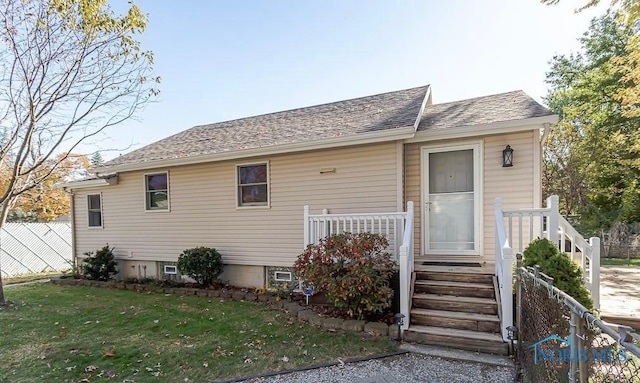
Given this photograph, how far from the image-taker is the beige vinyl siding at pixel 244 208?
6.64 metres

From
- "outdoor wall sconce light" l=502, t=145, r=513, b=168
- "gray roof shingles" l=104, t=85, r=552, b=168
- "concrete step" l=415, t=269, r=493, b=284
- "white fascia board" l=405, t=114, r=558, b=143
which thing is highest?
"gray roof shingles" l=104, t=85, r=552, b=168

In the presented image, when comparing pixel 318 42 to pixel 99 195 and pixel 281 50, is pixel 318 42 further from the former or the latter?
pixel 99 195

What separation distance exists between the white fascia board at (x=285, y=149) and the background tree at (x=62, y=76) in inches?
55.7

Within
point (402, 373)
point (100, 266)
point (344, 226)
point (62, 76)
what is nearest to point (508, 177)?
point (344, 226)

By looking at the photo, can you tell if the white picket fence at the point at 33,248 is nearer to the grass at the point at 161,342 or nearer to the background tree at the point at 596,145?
the grass at the point at 161,342

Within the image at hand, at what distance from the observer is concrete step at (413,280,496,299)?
16.1ft

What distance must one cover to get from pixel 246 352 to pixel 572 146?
20037mm

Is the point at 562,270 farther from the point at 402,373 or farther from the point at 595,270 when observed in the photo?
the point at 402,373

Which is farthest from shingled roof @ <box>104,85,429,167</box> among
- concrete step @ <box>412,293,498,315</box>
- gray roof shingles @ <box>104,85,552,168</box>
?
concrete step @ <box>412,293,498,315</box>

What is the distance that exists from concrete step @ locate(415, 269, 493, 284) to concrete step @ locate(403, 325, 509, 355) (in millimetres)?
943

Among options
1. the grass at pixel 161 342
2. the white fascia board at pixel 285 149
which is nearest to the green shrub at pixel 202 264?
the grass at pixel 161 342

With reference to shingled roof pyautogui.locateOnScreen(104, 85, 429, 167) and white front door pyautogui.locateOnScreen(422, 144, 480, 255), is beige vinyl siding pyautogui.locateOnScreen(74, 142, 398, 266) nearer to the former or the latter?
shingled roof pyautogui.locateOnScreen(104, 85, 429, 167)

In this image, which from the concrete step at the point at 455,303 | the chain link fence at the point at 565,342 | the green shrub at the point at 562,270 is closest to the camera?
the chain link fence at the point at 565,342

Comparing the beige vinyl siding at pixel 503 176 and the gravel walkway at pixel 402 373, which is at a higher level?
the beige vinyl siding at pixel 503 176
